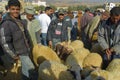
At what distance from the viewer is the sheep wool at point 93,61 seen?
799 cm

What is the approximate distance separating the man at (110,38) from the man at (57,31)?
8.85 feet

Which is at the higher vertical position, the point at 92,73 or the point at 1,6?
the point at 92,73

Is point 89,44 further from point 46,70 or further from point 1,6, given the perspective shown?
point 1,6

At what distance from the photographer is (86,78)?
20.8ft

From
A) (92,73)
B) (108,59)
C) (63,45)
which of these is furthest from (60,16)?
(92,73)

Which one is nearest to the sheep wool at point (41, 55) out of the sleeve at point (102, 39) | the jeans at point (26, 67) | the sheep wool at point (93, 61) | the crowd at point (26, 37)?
the crowd at point (26, 37)

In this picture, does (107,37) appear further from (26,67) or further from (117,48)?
(26,67)

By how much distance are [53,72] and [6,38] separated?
51.9 inches

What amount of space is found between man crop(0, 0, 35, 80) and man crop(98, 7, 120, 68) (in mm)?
1958

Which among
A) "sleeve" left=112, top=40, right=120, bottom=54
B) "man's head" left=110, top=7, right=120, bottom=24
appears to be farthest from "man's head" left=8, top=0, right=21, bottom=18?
"sleeve" left=112, top=40, right=120, bottom=54

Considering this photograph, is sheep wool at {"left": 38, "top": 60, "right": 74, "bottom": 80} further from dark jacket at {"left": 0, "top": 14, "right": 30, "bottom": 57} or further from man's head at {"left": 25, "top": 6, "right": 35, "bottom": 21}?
man's head at {"left": 25, "top": 6, "right": 35, "bottom": 21}

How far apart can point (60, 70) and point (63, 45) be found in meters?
2.48

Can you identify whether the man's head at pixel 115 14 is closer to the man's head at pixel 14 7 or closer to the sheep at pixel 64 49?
the man's head at pixel 14 7

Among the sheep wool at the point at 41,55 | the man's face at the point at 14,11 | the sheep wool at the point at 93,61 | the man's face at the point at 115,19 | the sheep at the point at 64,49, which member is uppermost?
the man's face at the point at 14,11
